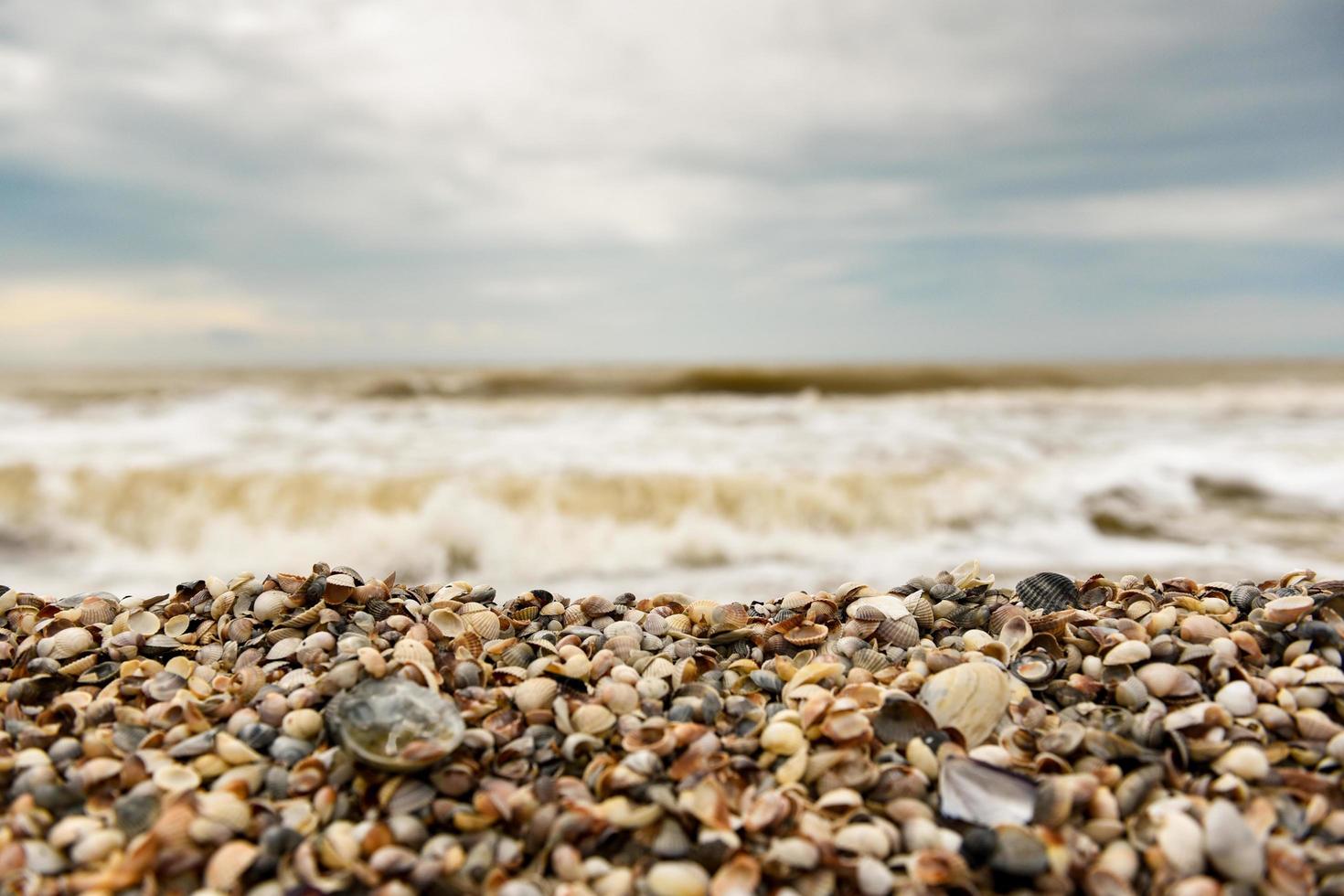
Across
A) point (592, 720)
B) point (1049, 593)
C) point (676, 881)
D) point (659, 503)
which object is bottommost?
point (659, 503)

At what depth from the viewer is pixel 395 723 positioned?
1522mm

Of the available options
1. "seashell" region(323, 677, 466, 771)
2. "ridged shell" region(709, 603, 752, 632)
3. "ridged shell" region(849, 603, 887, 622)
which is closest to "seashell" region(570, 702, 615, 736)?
"seashell" region(323, 677, 466, 771)

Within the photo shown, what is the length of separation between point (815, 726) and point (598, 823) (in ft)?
1.45

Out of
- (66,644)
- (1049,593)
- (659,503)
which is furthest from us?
(659,503)

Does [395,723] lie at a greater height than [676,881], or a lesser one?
greater

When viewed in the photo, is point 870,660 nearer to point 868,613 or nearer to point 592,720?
point 868,613

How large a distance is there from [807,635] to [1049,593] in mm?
671

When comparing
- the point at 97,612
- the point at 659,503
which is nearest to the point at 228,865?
the point at 97,612

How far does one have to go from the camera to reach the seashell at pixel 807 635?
1.95m

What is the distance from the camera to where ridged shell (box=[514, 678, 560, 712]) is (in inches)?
66.1

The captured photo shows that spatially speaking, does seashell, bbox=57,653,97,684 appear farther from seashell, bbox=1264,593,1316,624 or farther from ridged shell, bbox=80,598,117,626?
seashell, bbox=1264,593,1316,624

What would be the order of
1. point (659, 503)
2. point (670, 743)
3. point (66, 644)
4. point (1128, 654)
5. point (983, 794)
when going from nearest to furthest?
1. point (983, 794)
2. point (670, 743)
3. point (1128, 654)
4. point (66, 644)
5. point (659, 503)

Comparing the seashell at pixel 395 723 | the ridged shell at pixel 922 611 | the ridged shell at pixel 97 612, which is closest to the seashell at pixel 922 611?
the ridged shell at pixel 922 611

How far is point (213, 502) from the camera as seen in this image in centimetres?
693
